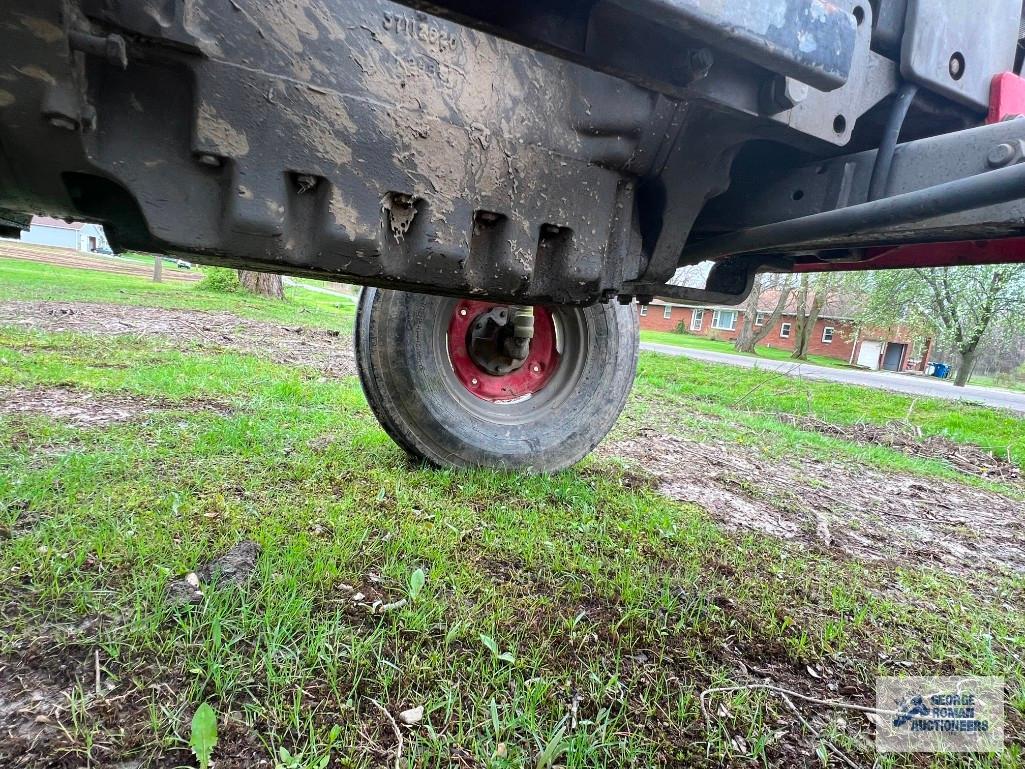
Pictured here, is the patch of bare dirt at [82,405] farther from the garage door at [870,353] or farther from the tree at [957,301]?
the garage door at [870,353]

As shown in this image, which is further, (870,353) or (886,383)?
(870,353)

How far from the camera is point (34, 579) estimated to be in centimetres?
129

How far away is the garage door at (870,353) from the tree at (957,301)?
51.1 feet

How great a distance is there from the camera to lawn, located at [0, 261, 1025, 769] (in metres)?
1.01

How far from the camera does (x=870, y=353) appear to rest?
34750mm

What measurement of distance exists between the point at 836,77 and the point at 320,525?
5.93 ft

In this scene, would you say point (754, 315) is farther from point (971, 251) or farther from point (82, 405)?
point (82, 405)

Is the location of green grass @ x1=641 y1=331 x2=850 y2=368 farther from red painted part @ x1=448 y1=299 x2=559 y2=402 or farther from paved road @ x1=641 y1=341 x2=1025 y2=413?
red painted part @ x1=448 y1=299 x2=559 y2=402

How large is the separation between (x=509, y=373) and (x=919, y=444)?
4.82m

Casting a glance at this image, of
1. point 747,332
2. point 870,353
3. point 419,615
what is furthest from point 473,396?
point 870,353

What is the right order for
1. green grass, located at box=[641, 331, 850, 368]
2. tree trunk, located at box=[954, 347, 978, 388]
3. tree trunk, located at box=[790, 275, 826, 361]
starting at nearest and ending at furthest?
tree trunk, located at box=[954, 347, 978, 388] → tree trunk, located at box=[790, 275, 826, 361] → green grass, located at box=[641, 331, 850, 368]

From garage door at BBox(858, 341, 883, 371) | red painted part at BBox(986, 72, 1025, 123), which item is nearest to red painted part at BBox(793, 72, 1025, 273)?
red painted part at BBox(986, 72, 1025, 123)

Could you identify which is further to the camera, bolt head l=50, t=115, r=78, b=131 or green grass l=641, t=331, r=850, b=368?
green grass l=641, t=331, r=850, b=368

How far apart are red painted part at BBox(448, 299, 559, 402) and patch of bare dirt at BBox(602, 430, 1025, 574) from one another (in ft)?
2.55
